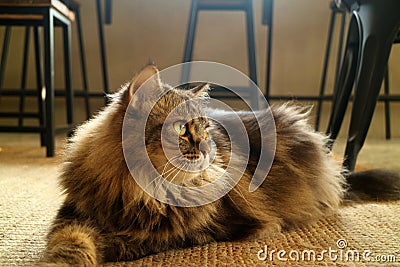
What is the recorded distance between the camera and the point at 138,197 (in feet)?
3.06

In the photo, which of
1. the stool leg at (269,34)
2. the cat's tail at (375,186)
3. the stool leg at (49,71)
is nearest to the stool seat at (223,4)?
the stool leg at (269,34)

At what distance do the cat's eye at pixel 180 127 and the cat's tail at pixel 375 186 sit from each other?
69 cm

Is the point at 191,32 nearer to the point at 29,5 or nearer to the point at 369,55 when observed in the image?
the point at 29,5

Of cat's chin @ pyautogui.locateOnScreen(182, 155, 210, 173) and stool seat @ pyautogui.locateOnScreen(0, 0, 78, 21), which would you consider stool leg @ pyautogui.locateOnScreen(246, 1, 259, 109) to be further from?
cat's chin @ pyautogui.locateOnScreen(182, 155, 210, 173)

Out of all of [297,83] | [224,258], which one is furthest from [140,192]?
[297,83]

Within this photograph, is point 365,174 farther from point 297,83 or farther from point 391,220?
point 297,83

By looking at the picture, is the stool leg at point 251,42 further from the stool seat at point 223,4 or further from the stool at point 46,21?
the stool at point 46,21

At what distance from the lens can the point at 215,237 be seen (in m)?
1.01

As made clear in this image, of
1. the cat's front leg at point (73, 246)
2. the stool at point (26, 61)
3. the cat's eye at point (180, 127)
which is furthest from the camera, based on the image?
the stool at point (26, 61)

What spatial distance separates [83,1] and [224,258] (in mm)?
3275

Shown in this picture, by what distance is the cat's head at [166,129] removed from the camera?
913mm

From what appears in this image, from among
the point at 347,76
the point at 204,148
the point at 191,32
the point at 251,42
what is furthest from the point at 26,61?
the point at 204,148

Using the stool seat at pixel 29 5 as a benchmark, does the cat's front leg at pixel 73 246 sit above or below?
below

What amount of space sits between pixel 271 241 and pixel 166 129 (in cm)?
36
